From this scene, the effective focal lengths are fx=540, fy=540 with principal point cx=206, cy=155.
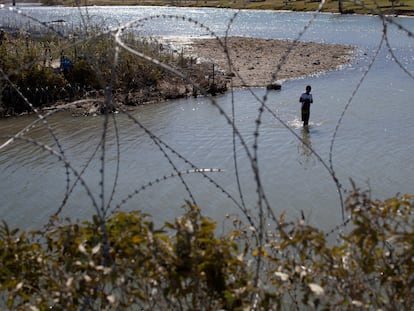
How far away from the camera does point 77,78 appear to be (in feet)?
58.6

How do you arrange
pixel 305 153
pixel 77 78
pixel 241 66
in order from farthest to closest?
pixel 241 66 → pixel 77 78 → pixel 305 153

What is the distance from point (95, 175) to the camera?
11.2 m

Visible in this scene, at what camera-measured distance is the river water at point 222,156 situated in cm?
948

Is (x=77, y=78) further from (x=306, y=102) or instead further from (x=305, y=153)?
(x=305, y=153)

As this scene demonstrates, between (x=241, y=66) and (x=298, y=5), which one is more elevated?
(x=298, y=5)

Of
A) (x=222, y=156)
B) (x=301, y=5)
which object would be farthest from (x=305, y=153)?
(x=301, y=5)

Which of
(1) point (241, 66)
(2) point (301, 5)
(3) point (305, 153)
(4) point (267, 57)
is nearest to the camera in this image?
(3) point (305, 153)

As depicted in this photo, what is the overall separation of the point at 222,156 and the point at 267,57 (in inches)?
650

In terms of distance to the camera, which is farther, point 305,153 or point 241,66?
point 241,66

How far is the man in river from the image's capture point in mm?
14211

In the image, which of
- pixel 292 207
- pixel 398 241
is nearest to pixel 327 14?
pixel 292 207

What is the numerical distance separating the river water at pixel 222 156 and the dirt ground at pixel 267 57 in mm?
1929

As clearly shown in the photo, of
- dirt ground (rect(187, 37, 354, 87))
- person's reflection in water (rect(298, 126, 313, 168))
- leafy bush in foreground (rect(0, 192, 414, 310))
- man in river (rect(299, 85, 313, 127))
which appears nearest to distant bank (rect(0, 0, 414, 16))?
dirt ground (rect(187, 37, 354, 87))

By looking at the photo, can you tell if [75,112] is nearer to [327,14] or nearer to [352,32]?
[352,32]
